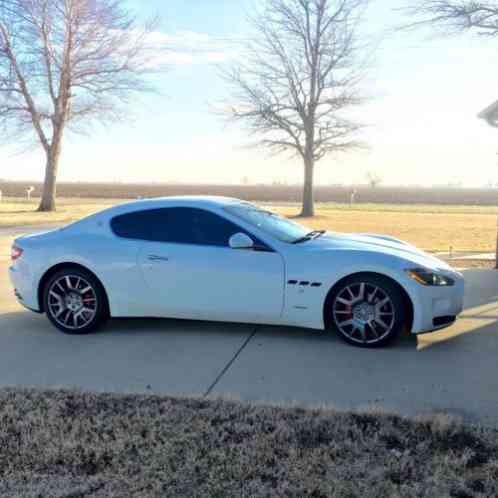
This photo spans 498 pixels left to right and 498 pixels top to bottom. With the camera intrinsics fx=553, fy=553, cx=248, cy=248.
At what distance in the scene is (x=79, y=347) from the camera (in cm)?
497

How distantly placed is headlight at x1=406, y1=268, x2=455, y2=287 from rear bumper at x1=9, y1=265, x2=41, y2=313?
141 inches

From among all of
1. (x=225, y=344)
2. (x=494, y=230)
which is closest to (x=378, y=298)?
(x=225, y=344)

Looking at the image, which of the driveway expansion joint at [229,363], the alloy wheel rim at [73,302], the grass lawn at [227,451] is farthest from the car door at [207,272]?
the grass lawn at [227,451]

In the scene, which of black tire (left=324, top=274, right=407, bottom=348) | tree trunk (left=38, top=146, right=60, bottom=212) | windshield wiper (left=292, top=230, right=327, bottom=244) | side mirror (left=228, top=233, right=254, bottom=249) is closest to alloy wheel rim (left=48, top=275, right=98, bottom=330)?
side mirror (left=228, top=233, right=254, bottom=249)

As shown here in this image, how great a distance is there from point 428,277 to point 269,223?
5.26 ft

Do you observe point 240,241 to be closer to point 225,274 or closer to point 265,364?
point 225,274

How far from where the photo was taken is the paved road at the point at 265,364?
3.85m

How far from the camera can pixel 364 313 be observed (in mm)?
4805

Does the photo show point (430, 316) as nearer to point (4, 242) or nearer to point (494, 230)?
point (4, 242)

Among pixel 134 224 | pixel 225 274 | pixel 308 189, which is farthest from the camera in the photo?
pixel 308 189

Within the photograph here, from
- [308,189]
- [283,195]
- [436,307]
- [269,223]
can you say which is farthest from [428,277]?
[283,195]

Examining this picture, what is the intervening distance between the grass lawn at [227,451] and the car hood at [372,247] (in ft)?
6.11

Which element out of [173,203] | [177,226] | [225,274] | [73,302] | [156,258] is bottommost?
[73,302]

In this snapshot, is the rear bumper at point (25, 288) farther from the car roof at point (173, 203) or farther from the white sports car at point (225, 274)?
the car roof at point (173, 203)
